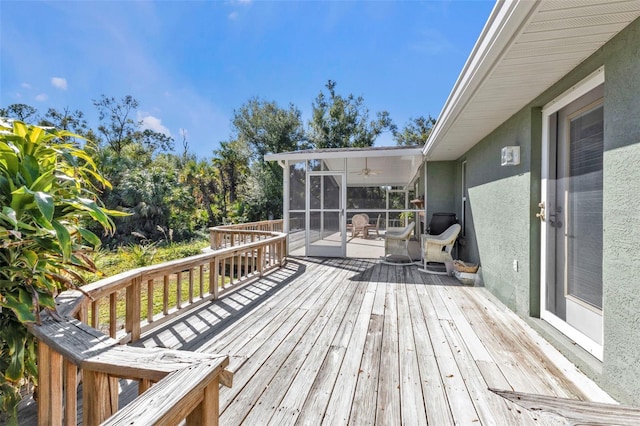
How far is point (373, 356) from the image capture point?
87.8 inches

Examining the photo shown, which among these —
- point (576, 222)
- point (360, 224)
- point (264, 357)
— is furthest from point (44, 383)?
point (360, 224)

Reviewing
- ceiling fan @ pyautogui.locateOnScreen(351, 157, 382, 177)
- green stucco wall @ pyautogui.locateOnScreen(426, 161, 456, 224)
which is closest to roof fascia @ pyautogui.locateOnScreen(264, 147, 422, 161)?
ceiling fan @ pyautogui.locateOnScreen(351, 157, 382, 177)

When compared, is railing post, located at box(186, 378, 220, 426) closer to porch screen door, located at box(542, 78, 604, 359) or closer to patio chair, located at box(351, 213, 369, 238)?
porch screen door, located at box(542, 78, 604, 359)

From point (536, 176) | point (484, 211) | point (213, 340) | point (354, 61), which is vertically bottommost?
point (213, 340)

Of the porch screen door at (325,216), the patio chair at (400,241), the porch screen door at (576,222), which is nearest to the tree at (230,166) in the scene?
the porch screen door at (325,216)

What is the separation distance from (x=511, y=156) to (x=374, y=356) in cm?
267

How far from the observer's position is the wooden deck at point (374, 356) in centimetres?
162

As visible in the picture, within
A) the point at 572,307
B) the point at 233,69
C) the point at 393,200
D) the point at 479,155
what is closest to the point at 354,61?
the point at 233,69

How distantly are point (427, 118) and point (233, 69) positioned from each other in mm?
13357

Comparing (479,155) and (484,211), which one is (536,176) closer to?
(484,211)

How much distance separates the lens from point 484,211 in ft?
13.8

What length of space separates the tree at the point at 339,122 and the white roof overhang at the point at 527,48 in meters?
15.1

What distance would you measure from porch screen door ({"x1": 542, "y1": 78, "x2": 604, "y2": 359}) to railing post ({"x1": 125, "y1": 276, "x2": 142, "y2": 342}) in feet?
12.2

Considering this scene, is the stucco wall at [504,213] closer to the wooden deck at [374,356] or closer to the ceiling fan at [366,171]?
the wooden deck at [374,356]
